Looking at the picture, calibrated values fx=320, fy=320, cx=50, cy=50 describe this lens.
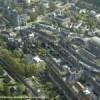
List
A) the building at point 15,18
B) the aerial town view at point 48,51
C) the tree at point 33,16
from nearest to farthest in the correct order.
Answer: the aerial town view at point 48,51 → the building at point 15,18 → the tree at point 33,16

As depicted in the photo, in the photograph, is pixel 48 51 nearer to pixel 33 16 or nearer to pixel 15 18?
pixel 15 18

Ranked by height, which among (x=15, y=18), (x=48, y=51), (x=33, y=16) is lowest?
(x=48, y=51)

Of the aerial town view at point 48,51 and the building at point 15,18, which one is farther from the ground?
the building at point 15,18

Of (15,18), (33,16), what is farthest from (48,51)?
(33,16)

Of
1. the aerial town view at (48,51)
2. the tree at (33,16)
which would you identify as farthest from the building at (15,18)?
the tree at (33,16)

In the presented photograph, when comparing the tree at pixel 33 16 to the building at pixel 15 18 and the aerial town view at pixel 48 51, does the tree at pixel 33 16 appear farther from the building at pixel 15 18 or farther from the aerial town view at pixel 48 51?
the building at pixel 15 18

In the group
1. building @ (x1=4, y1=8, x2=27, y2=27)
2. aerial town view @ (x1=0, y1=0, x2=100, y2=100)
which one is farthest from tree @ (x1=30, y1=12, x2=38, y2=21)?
building @ (x1=4, y1=8, x2=27, y2=27)

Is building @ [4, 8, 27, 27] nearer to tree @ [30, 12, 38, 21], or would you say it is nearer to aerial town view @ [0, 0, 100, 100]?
aerial town view @ [0, 0, 100, 100]

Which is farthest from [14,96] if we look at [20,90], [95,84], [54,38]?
[54,38]
